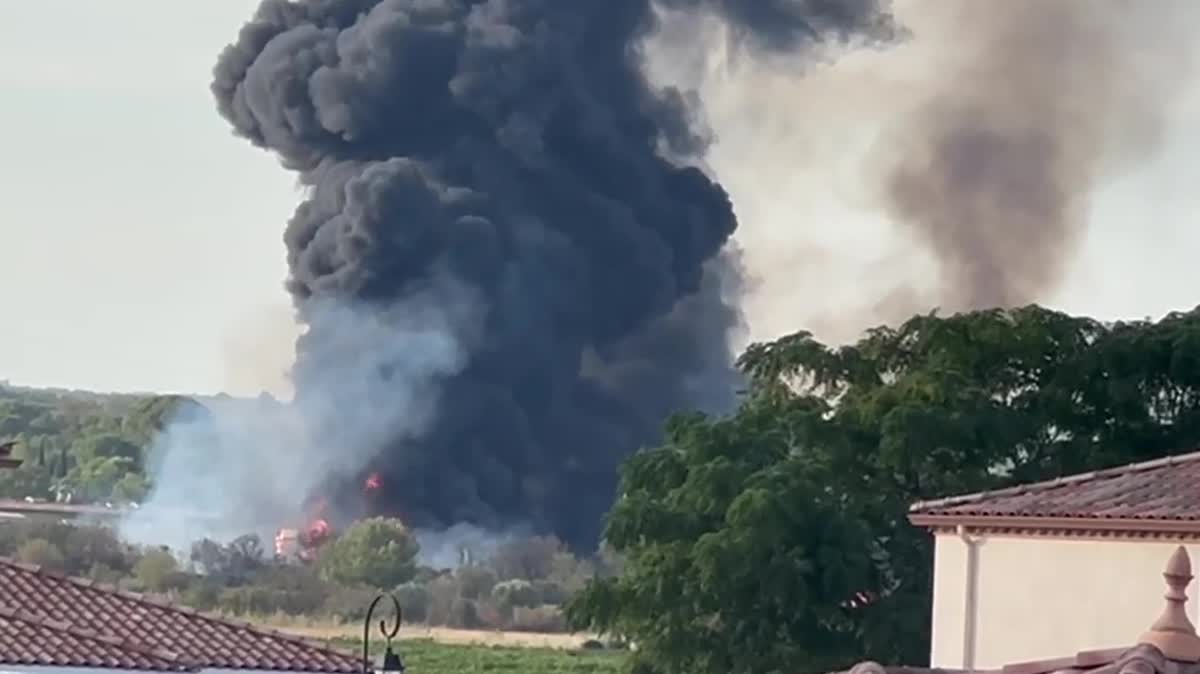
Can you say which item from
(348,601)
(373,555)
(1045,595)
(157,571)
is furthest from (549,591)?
(1045,595)

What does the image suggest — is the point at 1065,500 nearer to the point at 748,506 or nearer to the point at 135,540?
the point at 748,506

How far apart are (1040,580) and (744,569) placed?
8.20m

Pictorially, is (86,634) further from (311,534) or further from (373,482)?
(373,482)

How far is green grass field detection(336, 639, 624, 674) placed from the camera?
4738 cm

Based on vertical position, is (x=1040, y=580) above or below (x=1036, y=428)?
below

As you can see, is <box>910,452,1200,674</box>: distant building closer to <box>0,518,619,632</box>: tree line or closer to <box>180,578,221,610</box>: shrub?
<box>0,518,619,632</box>: tree line

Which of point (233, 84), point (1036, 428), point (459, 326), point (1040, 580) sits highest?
point (233, 84)

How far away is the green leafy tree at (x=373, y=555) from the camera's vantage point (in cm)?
5812

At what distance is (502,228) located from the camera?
6812cm

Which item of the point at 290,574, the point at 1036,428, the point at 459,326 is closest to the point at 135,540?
the point at 290,574

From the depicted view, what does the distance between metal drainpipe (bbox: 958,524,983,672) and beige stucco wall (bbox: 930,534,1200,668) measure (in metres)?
0.02

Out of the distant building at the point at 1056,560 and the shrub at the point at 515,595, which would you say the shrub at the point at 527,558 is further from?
the distant building at the point at 1056,560

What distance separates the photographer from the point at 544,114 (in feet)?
225

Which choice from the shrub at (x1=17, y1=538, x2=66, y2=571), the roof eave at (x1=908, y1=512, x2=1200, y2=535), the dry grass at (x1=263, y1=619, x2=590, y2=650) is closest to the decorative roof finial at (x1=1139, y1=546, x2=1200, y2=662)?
the roof eave at (x1=908, y1=512, x2=1200, y2=535)
